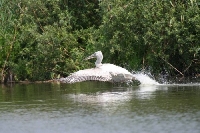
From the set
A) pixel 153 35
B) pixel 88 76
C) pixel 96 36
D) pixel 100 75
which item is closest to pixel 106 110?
pixel 88 76

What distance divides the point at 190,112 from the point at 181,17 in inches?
380

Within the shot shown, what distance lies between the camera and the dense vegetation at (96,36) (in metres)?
22.8

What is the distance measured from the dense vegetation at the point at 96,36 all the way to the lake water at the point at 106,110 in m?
3.68

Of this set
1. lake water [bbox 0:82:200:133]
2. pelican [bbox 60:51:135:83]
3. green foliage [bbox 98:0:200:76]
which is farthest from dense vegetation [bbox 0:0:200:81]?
pelican [bbox 60:51:135:83]

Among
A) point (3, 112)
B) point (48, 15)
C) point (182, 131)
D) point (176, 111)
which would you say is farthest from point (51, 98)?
point (48, 15)

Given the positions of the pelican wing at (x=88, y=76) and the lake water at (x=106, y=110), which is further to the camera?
the pelican wing at (x=88, y=76)

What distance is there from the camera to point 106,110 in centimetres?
1438

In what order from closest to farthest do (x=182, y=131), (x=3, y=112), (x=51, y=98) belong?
1. (x=182, y=131)
2. (x=3, y=112)
3. (x=51, y=98)

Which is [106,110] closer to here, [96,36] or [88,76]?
[88,76]

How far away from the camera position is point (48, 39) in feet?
83.6

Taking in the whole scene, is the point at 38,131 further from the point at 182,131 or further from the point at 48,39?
the point at 48,39

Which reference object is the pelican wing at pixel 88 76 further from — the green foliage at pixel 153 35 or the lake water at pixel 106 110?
the green foliage at pixel 153 35

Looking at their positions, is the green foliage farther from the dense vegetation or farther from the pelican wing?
the pelican wing

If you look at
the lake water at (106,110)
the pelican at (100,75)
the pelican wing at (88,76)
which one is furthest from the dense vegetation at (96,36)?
the pelican wing at (88,76)
